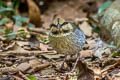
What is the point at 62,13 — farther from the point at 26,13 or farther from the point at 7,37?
the point at 7,37

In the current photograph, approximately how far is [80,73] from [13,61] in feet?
4.76

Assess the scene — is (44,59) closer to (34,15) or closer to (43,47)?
(43,47)

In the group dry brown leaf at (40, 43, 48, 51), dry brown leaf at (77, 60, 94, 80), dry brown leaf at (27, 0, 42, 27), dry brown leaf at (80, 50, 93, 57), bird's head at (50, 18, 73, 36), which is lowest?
dry brown leaf at (77, 60, 94, 80)

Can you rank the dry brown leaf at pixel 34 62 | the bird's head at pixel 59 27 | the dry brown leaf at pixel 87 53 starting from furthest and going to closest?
the dry brown leaf at pixel 87 53 → the dry brown leaf at pixel 34 62 → the bird's head at pixel 59 27

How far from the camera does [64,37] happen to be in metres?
5.15

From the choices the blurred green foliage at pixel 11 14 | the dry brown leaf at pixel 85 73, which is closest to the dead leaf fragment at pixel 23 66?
the dry brown leaf at pixel 85 73

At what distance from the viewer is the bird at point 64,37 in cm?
505

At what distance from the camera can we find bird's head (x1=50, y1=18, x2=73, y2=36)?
197 inches

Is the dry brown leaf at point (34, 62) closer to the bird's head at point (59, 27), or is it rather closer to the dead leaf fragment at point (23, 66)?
the dead leaf fragment at point (23, 66)

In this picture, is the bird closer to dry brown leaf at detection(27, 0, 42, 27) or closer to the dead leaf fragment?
the dead leaf fragment

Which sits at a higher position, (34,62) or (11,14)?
(11,14)

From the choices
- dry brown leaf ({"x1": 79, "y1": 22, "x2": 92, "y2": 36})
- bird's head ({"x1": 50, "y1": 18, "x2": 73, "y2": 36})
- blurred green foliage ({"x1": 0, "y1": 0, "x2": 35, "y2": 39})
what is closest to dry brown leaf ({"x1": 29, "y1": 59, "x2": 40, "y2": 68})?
→ bird's head ({"x1": 50, "y1": 18, "x2": 73, "y2": 36})

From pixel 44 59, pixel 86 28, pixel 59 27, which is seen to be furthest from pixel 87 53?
pixel 86 28

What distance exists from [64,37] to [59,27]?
22 centimetres
